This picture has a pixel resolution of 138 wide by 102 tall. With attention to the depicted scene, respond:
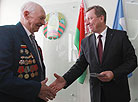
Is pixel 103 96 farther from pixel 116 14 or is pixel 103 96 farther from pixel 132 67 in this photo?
pixel 116 14

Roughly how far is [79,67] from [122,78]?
54 cm

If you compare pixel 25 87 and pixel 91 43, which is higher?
pixel 91 43

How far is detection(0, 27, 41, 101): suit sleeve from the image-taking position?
0.98 meters

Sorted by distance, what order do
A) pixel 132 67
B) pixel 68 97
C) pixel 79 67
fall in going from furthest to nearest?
pixel 68 97 < pixel 79 67 < pixel 132 67

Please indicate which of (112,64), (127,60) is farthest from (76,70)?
(127,60)

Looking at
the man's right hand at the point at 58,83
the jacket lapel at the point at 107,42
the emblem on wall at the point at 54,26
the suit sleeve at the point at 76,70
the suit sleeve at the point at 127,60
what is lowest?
the man's right hand at the point at 58,83

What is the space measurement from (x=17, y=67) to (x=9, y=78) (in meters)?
0.13

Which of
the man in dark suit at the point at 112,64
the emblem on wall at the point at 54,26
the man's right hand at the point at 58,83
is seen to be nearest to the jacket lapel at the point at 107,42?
the man in dark suit at the point at 112,64

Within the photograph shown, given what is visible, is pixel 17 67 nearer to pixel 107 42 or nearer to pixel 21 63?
pixel 21 63

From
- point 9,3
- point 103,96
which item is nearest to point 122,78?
point 103,96

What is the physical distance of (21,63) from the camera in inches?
44.0

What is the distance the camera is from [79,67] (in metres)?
1.78

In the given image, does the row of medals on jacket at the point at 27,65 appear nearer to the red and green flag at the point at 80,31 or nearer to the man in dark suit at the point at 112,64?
the man in dark suit at the point at 112,64

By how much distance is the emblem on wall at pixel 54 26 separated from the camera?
7.98 ft
